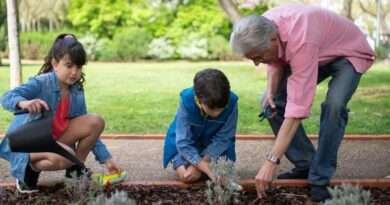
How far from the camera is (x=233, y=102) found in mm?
4262

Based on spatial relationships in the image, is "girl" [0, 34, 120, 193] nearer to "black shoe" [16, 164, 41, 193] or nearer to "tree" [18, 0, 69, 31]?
"black shoe" [16, 164, 41, 193]

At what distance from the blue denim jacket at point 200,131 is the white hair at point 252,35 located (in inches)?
36.3

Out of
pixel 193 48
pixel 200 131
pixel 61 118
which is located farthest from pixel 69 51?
pixel 193 48

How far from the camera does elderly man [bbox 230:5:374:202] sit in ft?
11.1

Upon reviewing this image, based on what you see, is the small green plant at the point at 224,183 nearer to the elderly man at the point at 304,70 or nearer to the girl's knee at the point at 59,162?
the elderly man at the point at 304,70

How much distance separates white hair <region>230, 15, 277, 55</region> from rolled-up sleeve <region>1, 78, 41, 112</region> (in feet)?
4.24

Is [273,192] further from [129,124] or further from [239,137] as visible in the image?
[129,124]

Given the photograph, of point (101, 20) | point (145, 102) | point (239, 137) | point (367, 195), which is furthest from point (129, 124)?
point (101, 20)

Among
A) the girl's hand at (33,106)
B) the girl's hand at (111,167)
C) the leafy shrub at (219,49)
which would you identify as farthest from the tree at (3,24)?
the girl's hand at (33,106)

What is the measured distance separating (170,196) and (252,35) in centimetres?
122

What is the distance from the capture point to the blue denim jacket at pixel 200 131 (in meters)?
4.22

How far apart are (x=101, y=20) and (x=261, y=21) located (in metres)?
31.3

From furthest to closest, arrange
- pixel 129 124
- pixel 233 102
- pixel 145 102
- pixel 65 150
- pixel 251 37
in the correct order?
pixel 145 102 → pixel 129 124 → pixel 233 102 → pixel 65 150 → pixel 251 37

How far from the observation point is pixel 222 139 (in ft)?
14.2
